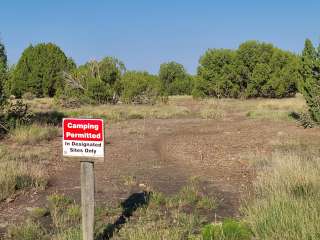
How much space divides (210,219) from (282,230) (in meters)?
1.78

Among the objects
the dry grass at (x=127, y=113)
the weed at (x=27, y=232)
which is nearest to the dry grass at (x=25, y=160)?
the weed at (x=27, y=232)

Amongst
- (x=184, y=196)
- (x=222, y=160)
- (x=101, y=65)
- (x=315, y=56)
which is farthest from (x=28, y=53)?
(x=184, y=196)

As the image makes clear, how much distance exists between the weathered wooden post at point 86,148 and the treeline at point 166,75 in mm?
16198

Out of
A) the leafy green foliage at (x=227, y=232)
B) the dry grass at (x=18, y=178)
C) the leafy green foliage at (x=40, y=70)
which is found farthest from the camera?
the leafy green foliage at (x=40, y=70)

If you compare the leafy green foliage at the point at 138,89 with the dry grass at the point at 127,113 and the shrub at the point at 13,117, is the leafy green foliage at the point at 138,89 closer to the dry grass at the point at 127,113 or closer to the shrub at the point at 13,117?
the dry grass at the point at 127,113

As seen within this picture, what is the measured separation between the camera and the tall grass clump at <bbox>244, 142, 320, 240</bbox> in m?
5.26

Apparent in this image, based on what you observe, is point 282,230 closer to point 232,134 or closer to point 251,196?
point 251,196

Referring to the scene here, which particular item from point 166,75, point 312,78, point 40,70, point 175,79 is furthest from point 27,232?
point 175,79

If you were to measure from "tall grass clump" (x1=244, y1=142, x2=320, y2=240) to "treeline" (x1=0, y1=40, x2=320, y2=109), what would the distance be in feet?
41.5

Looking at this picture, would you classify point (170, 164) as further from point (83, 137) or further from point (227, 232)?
point (83, 137)

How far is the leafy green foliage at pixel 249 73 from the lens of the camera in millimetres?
46750

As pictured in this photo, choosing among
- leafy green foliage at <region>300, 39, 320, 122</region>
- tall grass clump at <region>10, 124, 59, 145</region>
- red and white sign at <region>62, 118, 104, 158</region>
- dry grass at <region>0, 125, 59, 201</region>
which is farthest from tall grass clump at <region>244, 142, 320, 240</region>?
leafy green foliage at <region>300, 39, 320, 122</region>

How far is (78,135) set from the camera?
541 cm

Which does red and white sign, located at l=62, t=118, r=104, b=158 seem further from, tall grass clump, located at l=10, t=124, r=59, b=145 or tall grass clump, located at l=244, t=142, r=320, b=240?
tall grass clump, located at l=10, t=124, r=59, b=145
